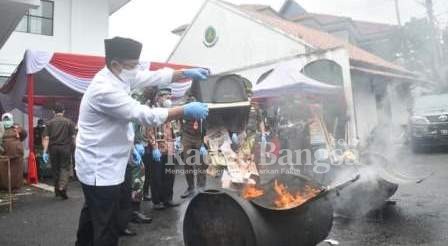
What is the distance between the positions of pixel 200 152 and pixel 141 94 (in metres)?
1.70

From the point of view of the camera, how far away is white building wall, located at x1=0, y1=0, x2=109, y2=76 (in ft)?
48.4

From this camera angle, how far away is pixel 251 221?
3.36m

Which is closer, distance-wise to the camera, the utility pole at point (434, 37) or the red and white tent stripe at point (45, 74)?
the utility pole at point (434, 37)

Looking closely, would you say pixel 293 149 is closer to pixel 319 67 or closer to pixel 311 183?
pixel 311 183

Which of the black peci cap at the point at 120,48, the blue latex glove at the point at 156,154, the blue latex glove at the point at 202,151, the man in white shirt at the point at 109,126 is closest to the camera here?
the man in white shirt at the point at 109,126

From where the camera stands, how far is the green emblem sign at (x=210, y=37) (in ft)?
65.6

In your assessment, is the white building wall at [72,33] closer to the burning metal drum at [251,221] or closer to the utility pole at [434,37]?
the utility pole at [434,37]

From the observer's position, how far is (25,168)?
428 inches

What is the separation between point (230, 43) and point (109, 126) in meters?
16.7

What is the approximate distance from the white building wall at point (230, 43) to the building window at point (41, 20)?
7.18 metres

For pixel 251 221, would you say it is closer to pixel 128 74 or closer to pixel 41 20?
pixel 128 74

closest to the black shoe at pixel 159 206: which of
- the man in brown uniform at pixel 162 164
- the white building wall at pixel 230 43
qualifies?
the man in brown uniform at pixel 162 164

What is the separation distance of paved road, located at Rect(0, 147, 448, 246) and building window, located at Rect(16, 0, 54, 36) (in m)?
9.08

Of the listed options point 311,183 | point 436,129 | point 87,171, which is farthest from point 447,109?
point 87,171
